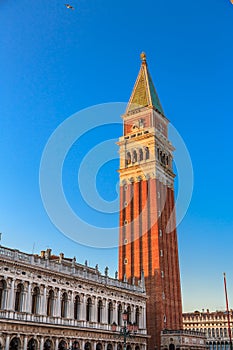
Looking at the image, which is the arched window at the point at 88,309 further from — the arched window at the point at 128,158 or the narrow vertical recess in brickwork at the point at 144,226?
the arched window at the point at 128,158

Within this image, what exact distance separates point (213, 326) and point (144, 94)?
69.5 metres

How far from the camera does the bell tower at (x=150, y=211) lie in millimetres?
60875

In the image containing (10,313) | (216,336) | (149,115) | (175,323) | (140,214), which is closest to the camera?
(10,313)

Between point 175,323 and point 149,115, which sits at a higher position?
point 149,115

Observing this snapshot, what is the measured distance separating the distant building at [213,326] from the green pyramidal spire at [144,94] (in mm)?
64380

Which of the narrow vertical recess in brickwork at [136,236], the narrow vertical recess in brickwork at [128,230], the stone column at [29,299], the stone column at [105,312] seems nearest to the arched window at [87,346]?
the stone column at [105,312]

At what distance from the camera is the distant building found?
11081cm

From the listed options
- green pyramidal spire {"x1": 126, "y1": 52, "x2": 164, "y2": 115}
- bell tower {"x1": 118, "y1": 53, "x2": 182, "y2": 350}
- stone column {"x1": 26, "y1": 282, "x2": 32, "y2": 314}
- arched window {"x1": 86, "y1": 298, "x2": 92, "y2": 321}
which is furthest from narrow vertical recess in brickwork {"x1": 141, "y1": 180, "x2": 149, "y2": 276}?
stone column {"x1": 26, "y1": 282, "x2": 32, "y2": 314}

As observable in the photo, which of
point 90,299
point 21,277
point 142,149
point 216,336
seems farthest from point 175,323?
point 216,336

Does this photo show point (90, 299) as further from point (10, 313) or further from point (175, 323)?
point (175, 323)

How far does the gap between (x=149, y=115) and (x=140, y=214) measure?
17.5m

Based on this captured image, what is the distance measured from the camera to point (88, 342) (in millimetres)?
44312

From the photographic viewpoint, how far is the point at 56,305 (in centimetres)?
4066

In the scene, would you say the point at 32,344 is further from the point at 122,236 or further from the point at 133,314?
the point at 122,236
